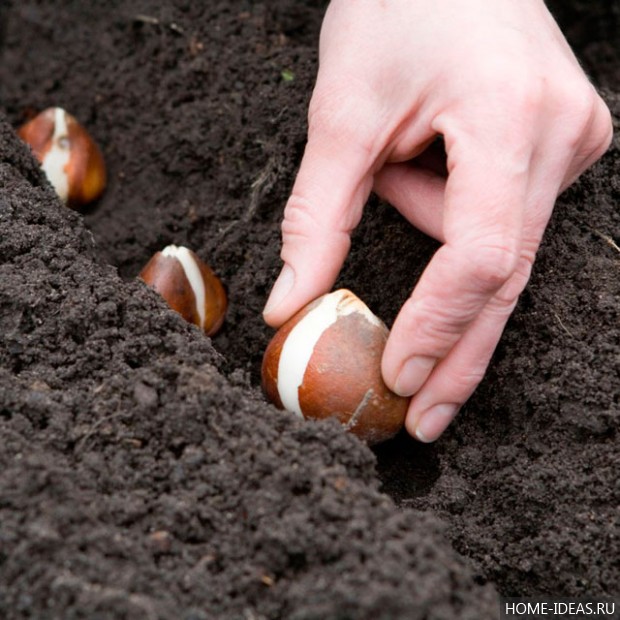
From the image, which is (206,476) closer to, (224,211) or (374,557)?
(374,557)

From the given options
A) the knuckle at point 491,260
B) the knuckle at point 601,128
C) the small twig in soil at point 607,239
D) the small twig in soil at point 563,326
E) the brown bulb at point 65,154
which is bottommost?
the brown bulb at point 65,154

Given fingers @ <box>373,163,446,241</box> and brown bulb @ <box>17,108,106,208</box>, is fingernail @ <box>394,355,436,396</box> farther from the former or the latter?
brown bulb @ <box>17,108,106,208</box>

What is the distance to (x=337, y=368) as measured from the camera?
5.48 feet

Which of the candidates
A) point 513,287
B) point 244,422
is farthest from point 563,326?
point 244,422

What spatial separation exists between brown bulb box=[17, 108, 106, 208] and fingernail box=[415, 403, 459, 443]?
1.37 meters

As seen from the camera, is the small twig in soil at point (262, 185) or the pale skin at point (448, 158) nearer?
the pale skin at point (448, 158)

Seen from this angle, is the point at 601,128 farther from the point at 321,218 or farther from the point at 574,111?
the point at 321,218

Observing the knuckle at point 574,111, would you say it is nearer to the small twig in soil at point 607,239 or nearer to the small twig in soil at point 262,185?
the small twig in soil at point 607,239

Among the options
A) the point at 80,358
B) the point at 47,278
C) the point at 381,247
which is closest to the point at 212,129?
the point at 381,247

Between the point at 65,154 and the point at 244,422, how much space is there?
1.42 metres

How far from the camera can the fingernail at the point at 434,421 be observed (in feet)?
5.71

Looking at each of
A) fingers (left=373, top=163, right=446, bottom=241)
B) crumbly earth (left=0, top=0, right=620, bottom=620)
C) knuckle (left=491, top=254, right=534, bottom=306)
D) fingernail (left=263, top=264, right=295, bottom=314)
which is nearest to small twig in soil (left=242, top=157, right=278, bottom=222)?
crumbly earth (left=0, top=0, right=620, bottom=620)

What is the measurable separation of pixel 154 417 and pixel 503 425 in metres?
0.77

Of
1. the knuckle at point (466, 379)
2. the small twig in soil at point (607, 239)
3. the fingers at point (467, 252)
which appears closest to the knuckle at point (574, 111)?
the fingers at point (467, 252)
